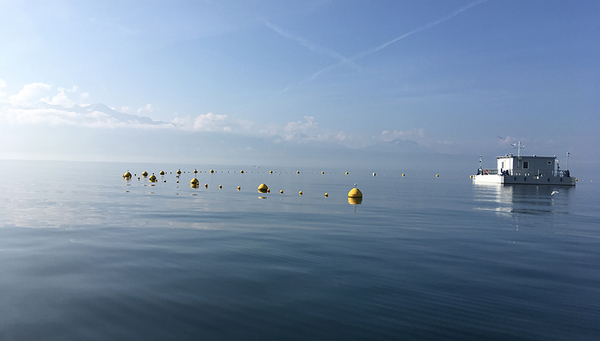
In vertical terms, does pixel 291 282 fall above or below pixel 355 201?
below

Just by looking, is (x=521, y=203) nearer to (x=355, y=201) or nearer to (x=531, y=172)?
(x=355, y=201)

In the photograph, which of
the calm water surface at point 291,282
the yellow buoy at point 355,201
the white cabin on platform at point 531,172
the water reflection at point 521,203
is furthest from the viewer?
the white cabin on platform at point 531,172

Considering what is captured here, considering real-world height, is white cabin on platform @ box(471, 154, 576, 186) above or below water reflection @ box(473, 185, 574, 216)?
above

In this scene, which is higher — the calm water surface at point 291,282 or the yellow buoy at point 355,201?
the yellow buoy at point 355,201

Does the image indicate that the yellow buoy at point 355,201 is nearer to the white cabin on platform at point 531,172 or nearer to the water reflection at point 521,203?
the water reflection at point 521,203

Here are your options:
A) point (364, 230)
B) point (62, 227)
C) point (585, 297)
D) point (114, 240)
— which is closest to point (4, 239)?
point (62, 227)

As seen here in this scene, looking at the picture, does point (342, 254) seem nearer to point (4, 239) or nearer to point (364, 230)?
point (364, 230)

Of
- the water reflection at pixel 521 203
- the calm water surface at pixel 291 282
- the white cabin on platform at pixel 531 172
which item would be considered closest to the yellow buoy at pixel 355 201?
the water reflection at pixel 521 203

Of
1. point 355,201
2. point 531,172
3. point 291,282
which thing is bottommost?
point 291,282

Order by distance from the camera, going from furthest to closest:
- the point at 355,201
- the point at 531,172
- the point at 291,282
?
the point at 531,172
the point at 355,201
the point at 291,282

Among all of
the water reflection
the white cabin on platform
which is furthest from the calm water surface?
the white cabin on platform

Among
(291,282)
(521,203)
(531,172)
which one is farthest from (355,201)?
(531,172)

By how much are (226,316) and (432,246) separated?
14211mm

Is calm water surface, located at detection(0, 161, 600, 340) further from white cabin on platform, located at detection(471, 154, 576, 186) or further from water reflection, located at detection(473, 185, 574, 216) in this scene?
white cabin on platform, located at detection(471, 154, 576, 186)
